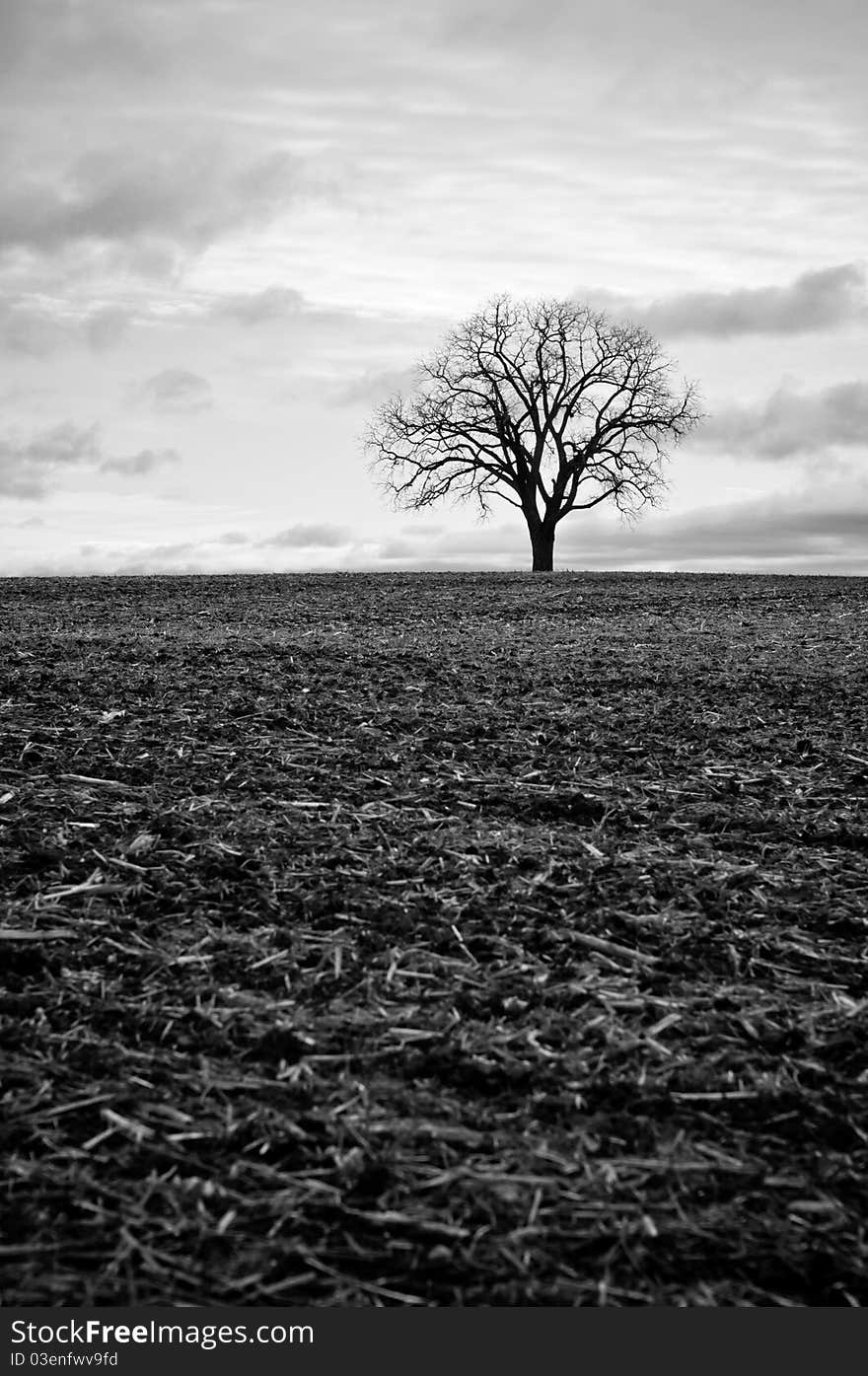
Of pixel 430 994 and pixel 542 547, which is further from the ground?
pixel 542 547

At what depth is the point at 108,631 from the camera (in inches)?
447

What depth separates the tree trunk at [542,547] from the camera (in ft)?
111

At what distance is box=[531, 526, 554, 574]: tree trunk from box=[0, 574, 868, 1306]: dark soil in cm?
2550

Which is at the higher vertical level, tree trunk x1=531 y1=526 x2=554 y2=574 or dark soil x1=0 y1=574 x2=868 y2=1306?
tree trunk x1=531 y1=526 x2=554 y2=574

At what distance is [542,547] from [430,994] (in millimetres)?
30458

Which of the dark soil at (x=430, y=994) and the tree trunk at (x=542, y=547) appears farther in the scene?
the tree trunk at (x=542, y=547)

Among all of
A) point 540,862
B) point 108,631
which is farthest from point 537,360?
point 540,862

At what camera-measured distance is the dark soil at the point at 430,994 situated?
2834mm

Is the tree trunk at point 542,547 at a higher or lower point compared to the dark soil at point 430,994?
higher

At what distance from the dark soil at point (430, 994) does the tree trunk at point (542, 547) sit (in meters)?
25.5

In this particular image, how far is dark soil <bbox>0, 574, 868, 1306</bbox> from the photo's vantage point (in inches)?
112

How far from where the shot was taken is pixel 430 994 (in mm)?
4023

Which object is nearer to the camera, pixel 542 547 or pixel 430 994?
pixel 430 994

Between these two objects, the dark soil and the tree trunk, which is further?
the tree trunk
